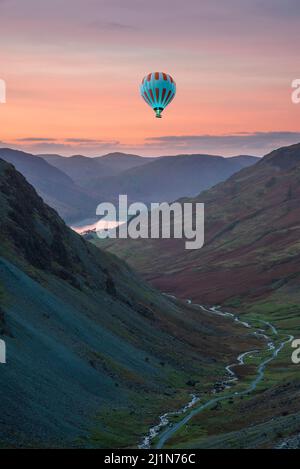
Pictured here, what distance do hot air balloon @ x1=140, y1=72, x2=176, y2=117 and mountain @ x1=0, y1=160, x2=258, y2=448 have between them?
1022 inches

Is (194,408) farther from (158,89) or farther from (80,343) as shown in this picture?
(158,89)

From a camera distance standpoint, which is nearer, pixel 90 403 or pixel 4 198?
pixel 90 403

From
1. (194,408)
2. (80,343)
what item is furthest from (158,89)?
(194,408)

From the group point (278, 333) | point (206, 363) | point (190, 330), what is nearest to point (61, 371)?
point (206, 363)

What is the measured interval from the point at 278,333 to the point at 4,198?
76.2m

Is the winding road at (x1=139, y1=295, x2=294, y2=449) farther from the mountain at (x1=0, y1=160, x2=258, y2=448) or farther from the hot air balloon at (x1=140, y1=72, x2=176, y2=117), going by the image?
the hot air balloon at (x1=140, y1=72, x2=176, y2=117)

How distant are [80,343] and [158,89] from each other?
5982 cm

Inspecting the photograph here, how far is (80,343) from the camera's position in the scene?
88.7 m

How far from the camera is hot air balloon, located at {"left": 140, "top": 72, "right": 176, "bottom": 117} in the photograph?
135125mm

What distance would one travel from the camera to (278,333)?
168750 mm

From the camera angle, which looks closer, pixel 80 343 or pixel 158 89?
pixel 80 343

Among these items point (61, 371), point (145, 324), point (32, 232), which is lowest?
point (61, 371)

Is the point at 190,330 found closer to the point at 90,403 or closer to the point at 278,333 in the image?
the point at 278,333

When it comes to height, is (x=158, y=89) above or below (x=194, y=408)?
above
